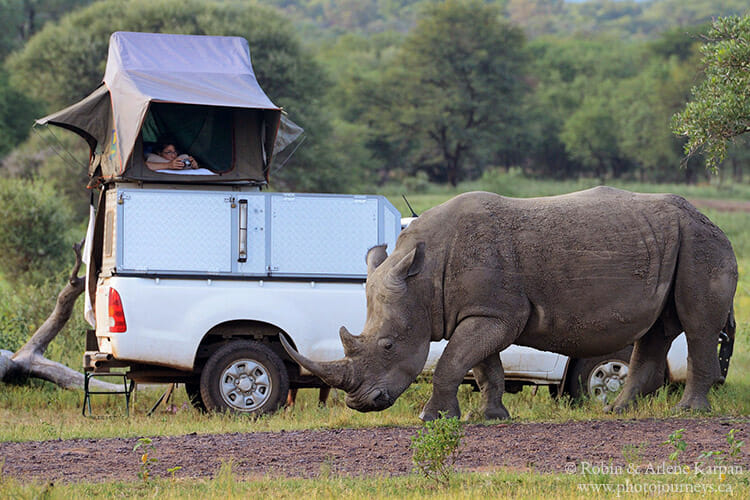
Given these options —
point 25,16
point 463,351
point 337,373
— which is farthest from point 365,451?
point 25,16

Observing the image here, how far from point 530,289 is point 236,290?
3058 millimetres

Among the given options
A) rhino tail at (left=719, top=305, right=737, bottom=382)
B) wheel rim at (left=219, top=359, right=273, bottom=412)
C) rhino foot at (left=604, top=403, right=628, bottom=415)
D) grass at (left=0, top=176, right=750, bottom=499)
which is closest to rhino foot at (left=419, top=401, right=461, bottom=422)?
grass at (left=0, top=176, right=750, bottom=499)

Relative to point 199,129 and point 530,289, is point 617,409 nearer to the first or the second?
point 530,289

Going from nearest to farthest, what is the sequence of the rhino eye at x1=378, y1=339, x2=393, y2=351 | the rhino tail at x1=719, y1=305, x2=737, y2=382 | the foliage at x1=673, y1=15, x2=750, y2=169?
the rhino eye at x1=378, y1=339, x2=393, y2=351
the foliage at x1=673, y1=15, x2=750, y2=169
the rhino tail at x1=719, y1=305, x2=737, y2=382

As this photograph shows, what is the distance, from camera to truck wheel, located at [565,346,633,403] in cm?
1209

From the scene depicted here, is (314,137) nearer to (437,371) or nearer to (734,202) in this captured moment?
(734,202)

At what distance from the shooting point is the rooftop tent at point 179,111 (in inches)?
502

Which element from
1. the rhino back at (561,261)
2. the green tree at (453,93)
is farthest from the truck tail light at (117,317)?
the green tree at (453,93)

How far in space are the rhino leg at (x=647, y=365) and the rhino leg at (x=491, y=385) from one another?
3.91 ft

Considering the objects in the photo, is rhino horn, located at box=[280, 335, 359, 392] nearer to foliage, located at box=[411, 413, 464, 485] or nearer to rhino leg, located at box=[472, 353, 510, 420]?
rhino leg, located at box=[472, 353, 510, 420]

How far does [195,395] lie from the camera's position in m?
12.0

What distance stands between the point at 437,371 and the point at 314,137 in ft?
104

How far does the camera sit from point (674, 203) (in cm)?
1030

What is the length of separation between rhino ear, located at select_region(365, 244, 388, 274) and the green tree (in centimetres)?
5178
